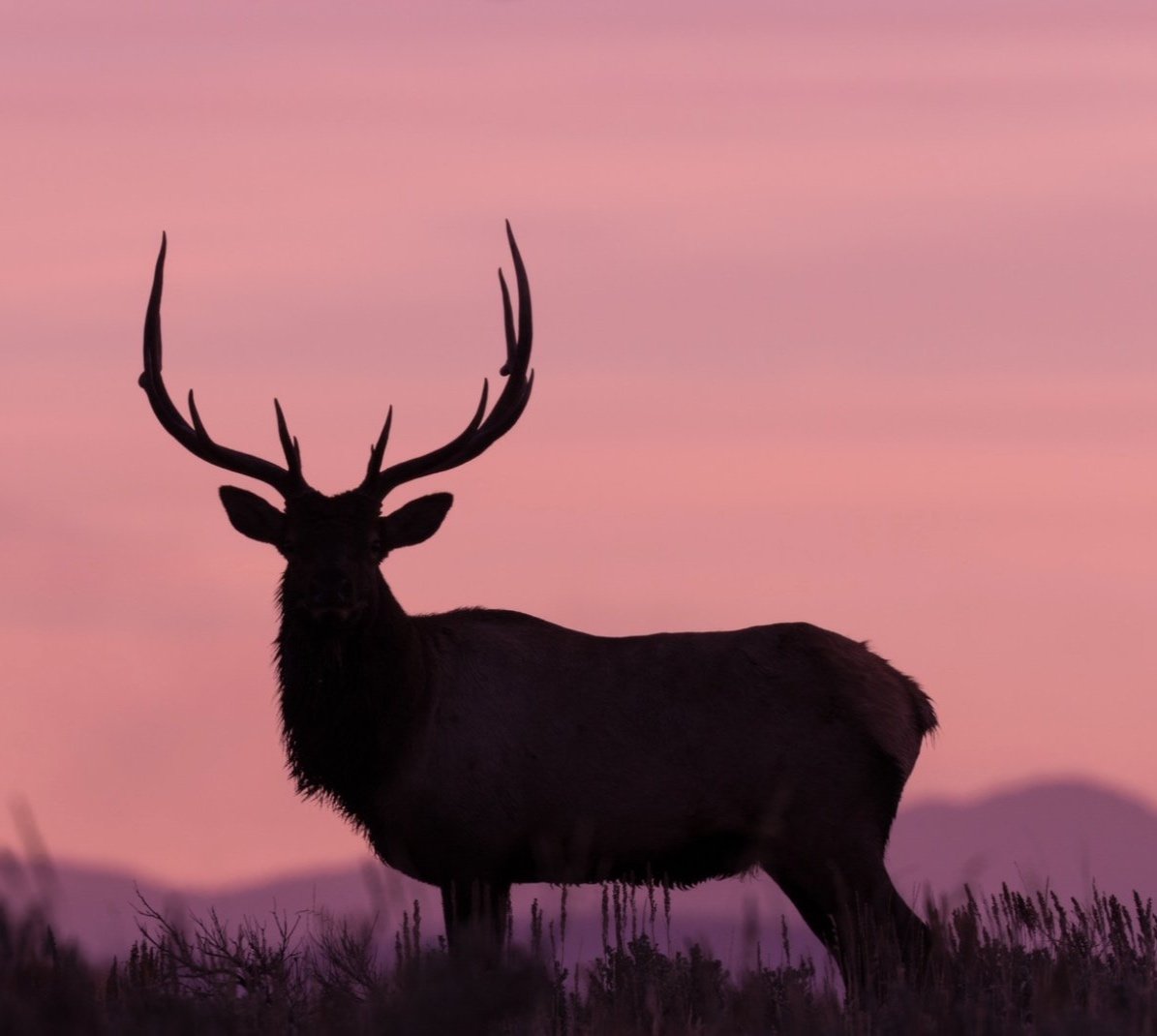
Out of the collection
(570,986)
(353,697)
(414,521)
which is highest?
(414,521)

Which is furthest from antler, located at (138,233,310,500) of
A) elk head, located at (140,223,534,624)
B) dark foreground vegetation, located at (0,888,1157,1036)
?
dark foreground vegetation, located at (0,888,1157,1036)

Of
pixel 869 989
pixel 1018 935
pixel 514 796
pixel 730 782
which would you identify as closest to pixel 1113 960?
pixel 1018 935

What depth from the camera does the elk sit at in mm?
8984

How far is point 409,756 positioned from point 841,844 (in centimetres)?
218

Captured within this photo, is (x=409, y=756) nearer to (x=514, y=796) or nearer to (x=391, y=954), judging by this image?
(x=514, y=796)

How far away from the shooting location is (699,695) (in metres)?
9.48

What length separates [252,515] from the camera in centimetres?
949

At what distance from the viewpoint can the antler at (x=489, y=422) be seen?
31.6 ft

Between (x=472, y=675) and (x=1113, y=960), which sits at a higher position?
(x=472, y=675)

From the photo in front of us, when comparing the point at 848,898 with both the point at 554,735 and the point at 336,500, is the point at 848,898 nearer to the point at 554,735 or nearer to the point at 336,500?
the point at 554,735

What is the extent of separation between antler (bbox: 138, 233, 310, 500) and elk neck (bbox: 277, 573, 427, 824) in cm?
62

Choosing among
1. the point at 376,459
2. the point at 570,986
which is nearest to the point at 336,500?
the point at 376,459

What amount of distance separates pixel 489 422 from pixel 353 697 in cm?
184

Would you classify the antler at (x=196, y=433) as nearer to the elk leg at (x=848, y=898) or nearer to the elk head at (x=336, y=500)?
the elk head at (x=336, y=500)
